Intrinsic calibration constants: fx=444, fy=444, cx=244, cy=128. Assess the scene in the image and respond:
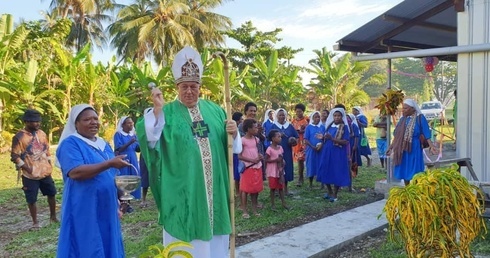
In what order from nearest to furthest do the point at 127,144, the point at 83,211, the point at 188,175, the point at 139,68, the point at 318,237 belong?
the point at 83,211 < the point at 188,175 < the point at 318,237 < the point at 127,144 < the point at 139,68

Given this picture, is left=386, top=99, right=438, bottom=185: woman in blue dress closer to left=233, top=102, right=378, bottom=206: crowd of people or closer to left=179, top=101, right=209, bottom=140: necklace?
left=233, top=102, right=378, bottom=206: crowd of people

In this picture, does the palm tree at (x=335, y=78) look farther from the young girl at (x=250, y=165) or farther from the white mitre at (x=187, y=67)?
the white mitre at (x=187, y=67)

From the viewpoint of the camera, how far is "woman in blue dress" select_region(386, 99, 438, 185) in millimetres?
6848

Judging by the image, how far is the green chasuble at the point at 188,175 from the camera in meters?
3.35

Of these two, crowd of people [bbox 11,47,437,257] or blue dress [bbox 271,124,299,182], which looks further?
blue dress [bbox 271,124,299,182]

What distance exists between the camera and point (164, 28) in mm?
29781

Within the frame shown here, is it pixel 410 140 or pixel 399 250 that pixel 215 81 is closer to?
pixel 410 140

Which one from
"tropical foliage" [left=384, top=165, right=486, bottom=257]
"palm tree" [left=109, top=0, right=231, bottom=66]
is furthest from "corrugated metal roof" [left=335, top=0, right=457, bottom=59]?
"palm tree" [left=109, top=0, right=231, bottom=66]

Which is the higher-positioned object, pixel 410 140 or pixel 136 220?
pixel 410 140

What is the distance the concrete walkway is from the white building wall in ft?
4.93

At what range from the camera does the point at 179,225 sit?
3332 millimetres

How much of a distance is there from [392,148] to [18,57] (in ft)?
54.1

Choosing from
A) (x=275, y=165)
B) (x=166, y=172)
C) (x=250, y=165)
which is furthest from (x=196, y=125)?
(x=275, y=165)

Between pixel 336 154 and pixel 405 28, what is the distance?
96.2 inches
